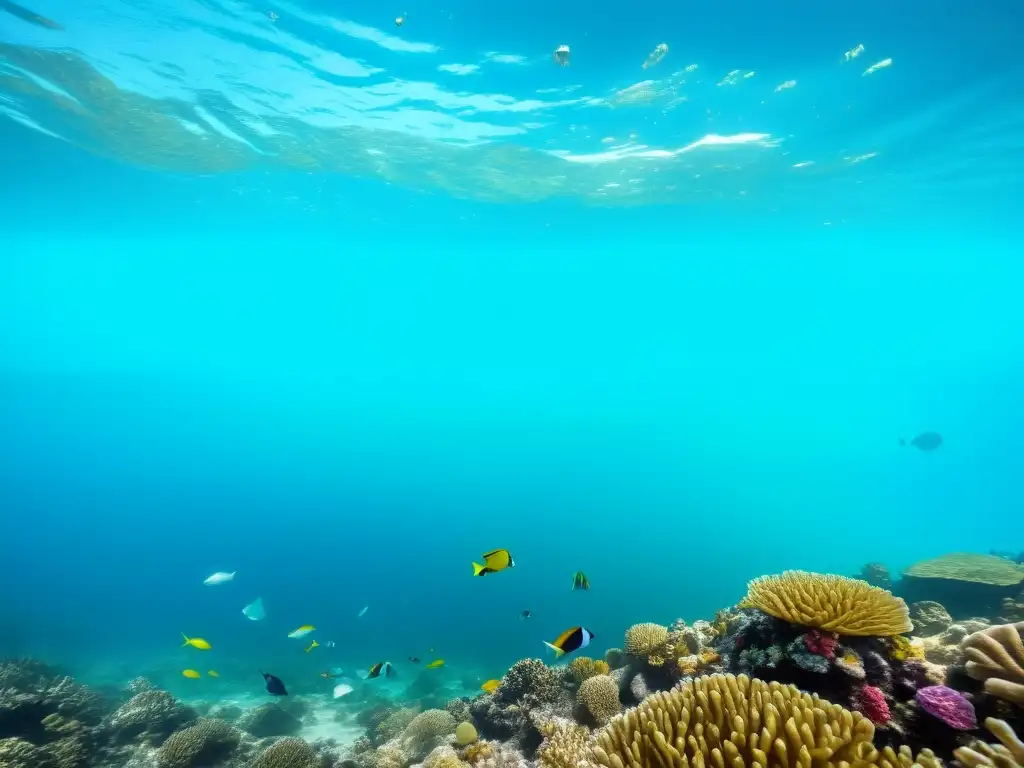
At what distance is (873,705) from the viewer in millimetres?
3672

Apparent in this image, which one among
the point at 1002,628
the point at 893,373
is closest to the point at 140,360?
the point at 1002,628

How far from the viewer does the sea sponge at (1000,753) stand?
88.0 inches

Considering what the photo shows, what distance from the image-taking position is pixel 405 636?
30250 mm

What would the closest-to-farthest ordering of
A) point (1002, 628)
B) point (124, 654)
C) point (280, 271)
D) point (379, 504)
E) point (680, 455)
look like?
1. point (1002, 628)
2. point (124, 654)
3. point (280, 271)
4. point (379, 504)
5. point (680, 455)

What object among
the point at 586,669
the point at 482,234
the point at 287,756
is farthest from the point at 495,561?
the point at 482,234

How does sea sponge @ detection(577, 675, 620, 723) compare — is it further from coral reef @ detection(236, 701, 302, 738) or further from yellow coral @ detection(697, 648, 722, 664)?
coral reef @ detection(236, 701, 302, 738)

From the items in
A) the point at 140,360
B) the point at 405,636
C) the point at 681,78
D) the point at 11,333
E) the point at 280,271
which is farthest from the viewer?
the point at 140,360

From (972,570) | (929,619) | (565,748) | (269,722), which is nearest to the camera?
(565,748)

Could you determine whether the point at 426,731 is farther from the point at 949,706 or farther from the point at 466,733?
the point at 949,706

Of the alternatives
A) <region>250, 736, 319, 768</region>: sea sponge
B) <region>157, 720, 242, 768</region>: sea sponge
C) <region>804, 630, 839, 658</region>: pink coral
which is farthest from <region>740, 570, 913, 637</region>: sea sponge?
<region>157, 720, 242, 768</region>: sea sponge

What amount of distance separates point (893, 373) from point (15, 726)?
17081 centimetres

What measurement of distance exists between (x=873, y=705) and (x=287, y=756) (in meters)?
9.24

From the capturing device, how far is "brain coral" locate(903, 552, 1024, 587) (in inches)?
376

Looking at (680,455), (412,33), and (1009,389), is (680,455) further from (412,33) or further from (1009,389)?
(412,33)
